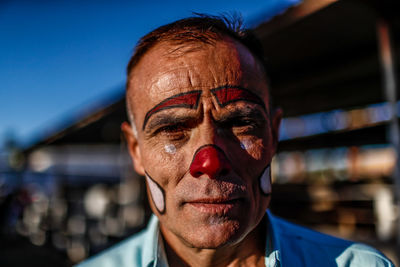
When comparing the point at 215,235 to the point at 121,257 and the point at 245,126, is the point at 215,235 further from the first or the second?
the point at 121,257

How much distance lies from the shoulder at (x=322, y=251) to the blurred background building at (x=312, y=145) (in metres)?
1.65

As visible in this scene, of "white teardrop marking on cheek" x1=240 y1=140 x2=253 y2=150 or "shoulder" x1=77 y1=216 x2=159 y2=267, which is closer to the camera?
"white teardrop marking on cheek" x1=240 y1=140 x2=253 y2=150

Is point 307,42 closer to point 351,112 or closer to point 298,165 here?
point 351,112

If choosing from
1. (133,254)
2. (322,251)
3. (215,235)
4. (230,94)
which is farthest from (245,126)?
(133,254)

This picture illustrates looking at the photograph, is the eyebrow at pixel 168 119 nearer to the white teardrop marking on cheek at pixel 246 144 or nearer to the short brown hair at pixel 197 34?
the white teardrop marking on cheek at pixel 246 144

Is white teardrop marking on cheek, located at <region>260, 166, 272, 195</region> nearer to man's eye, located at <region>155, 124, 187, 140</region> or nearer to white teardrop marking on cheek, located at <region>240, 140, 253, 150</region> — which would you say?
white teardrop marking on cheek, located at <region>240, 140, 253, 150</region>

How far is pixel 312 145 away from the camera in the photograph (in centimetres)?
786

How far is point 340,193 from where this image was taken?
18.8 feet

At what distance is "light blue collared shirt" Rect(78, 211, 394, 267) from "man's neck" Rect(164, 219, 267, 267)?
6 centimetres

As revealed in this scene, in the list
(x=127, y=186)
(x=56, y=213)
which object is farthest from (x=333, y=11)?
(x=56, y=213)

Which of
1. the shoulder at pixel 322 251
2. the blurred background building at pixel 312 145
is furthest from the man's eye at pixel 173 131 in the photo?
the blurred background building at pixel 312 145

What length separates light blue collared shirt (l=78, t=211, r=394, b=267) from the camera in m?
1.30

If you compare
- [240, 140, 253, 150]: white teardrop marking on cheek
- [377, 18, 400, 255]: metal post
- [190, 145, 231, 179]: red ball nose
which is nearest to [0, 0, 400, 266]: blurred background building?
[377, 18, 400, 255]: metal post

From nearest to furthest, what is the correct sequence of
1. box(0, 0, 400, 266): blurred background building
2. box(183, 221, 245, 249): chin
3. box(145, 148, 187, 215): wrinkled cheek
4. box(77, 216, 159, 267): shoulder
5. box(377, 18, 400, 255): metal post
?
box(183, 221, 245, 249): chin → box(145, 148, 187, 215): wrinkled cheek → box(77, 216, 159, 267): shoulder → box(377, 18, 400, 255): metal post → box(0, 0, 400, 266): blurred background building
